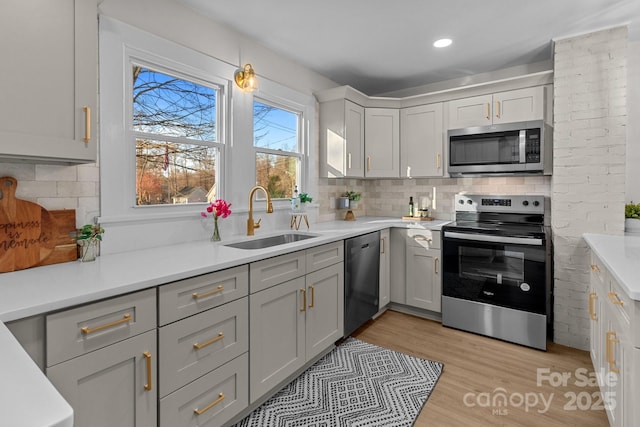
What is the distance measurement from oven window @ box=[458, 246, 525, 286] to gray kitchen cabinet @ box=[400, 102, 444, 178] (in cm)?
95

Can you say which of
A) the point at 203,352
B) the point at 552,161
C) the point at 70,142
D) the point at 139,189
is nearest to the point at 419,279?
the point at 552,161

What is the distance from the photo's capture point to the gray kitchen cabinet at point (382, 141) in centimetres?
371

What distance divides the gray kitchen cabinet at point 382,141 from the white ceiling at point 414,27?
500 millimetres

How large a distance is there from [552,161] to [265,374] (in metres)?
2.83

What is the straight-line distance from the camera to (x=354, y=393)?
83.6 inches

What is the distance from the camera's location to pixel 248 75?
2627mm

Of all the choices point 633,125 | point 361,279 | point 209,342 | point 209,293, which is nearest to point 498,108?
Answer: point 633,125

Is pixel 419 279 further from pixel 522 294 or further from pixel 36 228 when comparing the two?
pixel 36 228

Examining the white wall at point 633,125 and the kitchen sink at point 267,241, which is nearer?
the kitchen sink at point 267,241

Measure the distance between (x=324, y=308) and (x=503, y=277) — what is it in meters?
1.53

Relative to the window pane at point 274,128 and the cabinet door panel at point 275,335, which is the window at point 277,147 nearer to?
the window pane at point 274,128

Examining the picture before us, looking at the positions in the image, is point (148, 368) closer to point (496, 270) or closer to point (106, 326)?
point (106, 326)

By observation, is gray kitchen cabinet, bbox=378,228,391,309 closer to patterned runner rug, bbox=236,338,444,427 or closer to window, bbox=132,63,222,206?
patterned runner rug, bbox=236,338,444,427

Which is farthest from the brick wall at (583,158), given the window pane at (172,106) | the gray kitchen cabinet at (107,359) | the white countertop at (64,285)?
the gray kitchen cabinet at (107,359)
